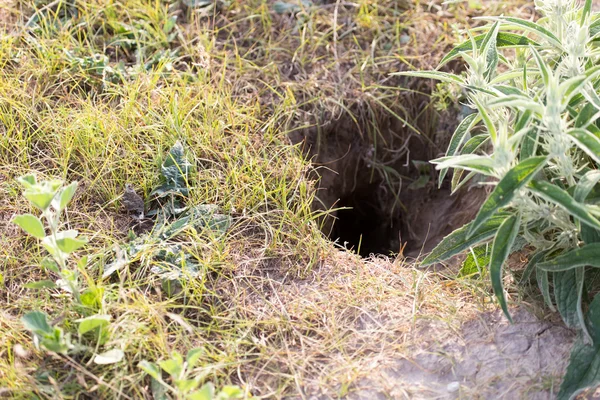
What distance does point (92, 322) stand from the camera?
170 centimetres

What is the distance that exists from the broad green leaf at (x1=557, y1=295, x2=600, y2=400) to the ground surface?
10cm

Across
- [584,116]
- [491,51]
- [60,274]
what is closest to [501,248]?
[584,116]

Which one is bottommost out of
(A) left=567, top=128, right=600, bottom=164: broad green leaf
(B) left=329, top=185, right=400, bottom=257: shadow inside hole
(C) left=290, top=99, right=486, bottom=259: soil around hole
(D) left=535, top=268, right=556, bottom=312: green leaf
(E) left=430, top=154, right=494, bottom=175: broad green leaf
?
(B) left=329, top=185, right=400, bottom=257: shadow inside hole

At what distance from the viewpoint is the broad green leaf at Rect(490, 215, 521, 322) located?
1.62 metres

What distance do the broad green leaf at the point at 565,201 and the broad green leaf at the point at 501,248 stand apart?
11 centimetres

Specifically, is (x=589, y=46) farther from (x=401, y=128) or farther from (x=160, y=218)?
(x=160, y=218)

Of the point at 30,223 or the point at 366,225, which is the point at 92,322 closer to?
the point at 30,223

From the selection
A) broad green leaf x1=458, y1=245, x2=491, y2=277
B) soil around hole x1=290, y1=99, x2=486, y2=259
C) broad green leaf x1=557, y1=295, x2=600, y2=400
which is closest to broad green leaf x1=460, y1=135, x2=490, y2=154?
broad green leaf x1=458, y1=245, x2=491, y2=277

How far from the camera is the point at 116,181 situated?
7.35ft

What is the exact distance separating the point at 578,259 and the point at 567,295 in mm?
130

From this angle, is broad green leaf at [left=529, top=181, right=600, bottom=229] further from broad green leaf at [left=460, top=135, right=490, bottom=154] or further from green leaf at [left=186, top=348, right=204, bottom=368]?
green leaf at [left=186, top=348, right=204, bottom=368]

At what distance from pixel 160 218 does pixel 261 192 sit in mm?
360

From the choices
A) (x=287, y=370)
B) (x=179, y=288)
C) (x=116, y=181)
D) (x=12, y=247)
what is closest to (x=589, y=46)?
(x=287, y=370)

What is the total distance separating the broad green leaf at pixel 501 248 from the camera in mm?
1616
